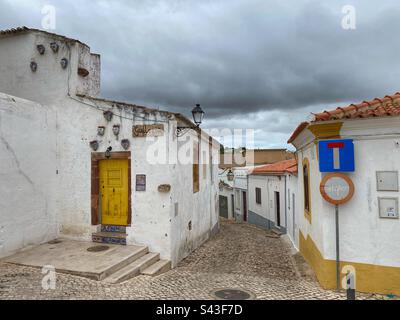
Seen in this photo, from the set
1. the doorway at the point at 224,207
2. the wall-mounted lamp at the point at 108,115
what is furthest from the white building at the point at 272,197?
the wall-mounted lamp at the point at 108,115

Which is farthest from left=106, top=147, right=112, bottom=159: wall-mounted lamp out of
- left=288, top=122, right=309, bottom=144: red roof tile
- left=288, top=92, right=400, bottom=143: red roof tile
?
left=288, top=92, right=400, bottom=143: red roof tile

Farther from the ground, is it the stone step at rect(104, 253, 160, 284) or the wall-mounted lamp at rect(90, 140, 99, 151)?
the wall-mounted lamp at rect(90, 140, 99, 151)

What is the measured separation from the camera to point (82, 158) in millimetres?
8477

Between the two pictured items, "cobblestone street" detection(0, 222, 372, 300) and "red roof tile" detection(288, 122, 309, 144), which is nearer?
"cobblestone street" detection(0, 222, 372, 300)

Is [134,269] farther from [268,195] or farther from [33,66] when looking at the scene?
[268,195]

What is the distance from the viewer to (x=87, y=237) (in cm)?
836

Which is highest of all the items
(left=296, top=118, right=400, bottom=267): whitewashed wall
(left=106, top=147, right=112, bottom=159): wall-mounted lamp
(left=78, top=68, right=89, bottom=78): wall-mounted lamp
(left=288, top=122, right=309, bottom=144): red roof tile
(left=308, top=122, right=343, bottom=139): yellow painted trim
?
(left=78, top=68, right=89, bottom=78): wall-mounted lamp

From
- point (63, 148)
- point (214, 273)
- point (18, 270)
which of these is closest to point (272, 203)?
point (214, 273)

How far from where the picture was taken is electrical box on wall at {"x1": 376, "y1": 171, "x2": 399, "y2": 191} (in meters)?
5.36

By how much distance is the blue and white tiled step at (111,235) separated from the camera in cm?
807

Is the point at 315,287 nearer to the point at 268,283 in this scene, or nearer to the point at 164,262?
the point at 268,283

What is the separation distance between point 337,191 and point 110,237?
567 centimetres

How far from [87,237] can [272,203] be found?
10695mm

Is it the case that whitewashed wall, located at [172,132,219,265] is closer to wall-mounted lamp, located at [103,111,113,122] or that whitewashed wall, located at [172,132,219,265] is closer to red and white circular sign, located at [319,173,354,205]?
wall-mounted lamp, located at [103,111,113,122]
